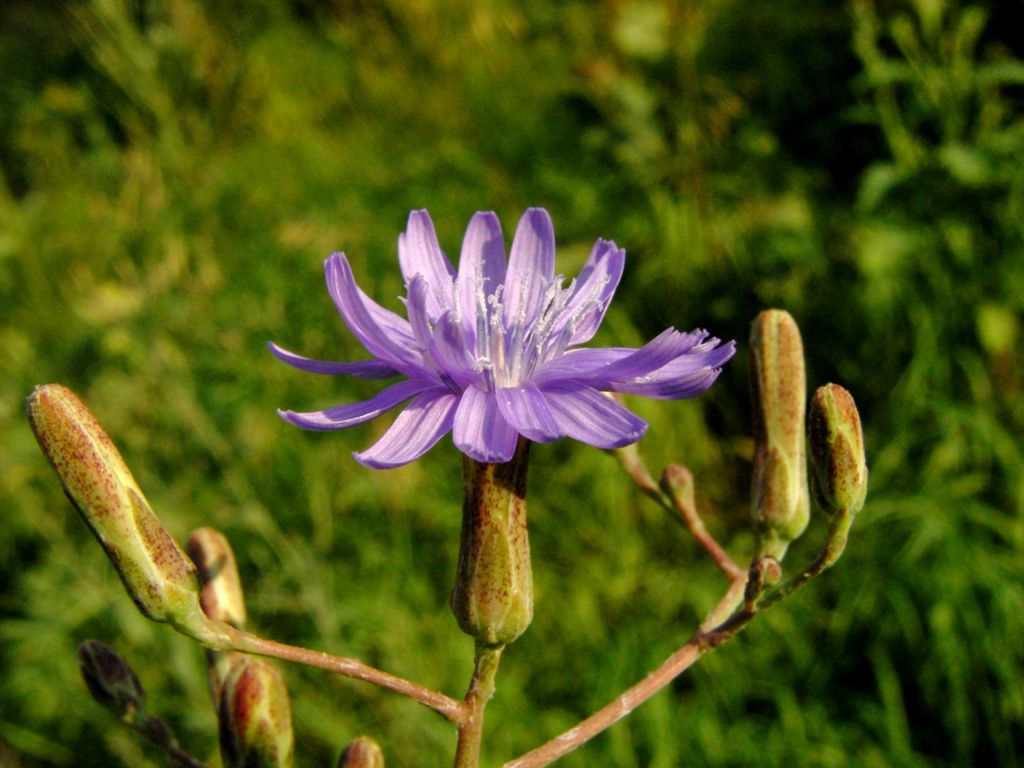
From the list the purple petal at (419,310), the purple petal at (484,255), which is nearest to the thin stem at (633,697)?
the purple petal at (419,310)

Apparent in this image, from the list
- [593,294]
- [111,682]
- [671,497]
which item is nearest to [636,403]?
[671,497]

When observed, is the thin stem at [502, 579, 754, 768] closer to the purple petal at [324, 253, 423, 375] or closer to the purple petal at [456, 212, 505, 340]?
the purple petal at [324, 253, 423, 375]

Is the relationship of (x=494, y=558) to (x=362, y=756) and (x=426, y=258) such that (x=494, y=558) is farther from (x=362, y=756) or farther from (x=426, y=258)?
(x=426, y=258)

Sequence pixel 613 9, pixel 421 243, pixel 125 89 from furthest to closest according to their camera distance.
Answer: pixel 613 9 < pixel 125 89 < pixel 421 243

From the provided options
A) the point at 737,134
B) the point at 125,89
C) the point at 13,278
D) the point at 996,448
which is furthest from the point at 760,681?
the point at 13,278

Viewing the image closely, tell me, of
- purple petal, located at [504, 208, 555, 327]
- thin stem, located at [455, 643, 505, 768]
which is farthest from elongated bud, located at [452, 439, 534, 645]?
purple petal, located at [504, 208, 555, 327]

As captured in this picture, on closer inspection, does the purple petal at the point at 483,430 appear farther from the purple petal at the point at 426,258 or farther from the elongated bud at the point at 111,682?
the elongated bud at the point at 111,682

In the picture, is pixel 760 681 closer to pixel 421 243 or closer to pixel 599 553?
pixel 599 553

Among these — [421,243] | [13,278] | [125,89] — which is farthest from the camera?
[13,278]
